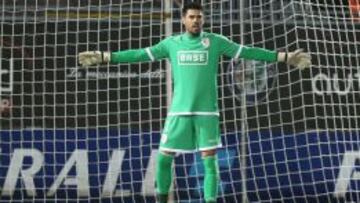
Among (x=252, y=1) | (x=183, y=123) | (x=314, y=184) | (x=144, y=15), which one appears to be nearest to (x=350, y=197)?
(x=314, y=184)

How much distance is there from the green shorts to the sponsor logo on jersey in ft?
1.35

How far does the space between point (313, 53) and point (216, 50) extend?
2.84 meters

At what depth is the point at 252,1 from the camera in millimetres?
8906

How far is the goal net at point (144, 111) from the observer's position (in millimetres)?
8953

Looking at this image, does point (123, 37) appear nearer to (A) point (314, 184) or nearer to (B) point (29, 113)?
(B) point (29, 113)

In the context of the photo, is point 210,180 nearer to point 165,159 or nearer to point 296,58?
point 165,159

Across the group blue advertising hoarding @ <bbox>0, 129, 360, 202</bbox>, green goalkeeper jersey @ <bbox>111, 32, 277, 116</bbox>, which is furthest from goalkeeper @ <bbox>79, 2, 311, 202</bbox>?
blue advertising hoarding @ <bbox>0, 129, 360, 202</bbox>

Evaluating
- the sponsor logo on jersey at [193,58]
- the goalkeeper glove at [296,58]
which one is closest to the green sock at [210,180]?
the sponsor logo on jersey at [193,58]

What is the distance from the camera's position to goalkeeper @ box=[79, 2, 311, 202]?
614 centimetres

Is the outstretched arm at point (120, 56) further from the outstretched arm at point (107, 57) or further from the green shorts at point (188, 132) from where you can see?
the green shorts at point (188, 132)

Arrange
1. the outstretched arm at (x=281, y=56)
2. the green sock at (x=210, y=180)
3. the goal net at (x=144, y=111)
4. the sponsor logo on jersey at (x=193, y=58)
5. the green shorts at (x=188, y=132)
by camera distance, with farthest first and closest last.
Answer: the goal net at (x=144, y=111) → the outstretched arm at (x=281, y=56) → the sponsor logo on jersey at (x=193, y=58) → the green shorts at (x=188, y=132) → the green sock at (x=210, y=180)

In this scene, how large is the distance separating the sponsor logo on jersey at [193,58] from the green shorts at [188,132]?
1.35ft

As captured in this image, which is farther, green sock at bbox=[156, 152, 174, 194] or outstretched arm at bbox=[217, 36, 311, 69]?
outstretched arm at bbox=[217, 36, 311, 69]

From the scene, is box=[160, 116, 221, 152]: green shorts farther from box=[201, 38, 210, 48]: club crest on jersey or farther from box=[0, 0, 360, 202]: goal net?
box=[0, 0, 360, 202]: goal net
